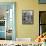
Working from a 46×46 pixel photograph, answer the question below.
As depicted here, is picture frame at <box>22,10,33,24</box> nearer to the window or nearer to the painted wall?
the painted wall

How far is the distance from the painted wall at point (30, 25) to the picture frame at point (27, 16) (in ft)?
0.39

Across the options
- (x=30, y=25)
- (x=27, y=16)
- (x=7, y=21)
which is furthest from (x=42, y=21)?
(x=7, y=21)

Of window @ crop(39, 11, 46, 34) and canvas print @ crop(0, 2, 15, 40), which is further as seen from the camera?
canvas print @ crop(0, 2, 15, 40)

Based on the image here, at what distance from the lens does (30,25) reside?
5656 mm

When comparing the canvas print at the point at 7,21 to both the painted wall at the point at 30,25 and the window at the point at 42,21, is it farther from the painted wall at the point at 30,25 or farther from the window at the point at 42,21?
the window at the point at 42,21

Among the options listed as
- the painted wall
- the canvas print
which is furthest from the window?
the canvas print

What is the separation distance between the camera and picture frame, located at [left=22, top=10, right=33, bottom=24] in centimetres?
567

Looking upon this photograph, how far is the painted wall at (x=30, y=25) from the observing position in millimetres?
5613

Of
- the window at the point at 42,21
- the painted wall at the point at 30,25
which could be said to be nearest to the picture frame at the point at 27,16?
the painted wall at the point at 30,25

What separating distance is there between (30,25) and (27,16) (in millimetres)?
380

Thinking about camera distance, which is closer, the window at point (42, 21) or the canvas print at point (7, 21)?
the window at point (42, 21)

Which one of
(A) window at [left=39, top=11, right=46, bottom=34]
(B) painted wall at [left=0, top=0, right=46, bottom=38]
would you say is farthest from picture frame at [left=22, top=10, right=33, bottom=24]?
(A) window at [left=39, top=11, right=46, bottom=34]

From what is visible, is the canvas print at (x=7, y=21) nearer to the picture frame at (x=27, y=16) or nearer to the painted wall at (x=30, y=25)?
the painted wall at (x=30, y=25)

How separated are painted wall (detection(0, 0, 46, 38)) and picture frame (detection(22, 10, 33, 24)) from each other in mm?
119
